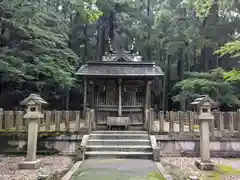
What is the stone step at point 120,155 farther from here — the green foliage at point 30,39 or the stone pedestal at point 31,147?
the green foliage at point 30,39

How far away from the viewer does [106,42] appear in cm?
2694

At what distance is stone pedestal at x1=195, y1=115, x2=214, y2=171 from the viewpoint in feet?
24.6

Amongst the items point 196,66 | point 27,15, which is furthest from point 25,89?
point 196,66

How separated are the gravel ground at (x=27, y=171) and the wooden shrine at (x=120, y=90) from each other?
3.89 m

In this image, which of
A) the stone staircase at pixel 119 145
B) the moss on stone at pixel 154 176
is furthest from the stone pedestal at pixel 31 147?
the moss on stone at pixel 154 176

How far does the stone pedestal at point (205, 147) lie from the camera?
295 inches

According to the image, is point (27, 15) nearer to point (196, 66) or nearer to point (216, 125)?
point (216, 125)

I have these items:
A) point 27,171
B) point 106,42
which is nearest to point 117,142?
point 27,171

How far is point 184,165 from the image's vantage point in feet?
26.5

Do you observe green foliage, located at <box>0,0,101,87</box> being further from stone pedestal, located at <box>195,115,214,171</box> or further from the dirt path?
stone pedestal, located at <box>195,115,214,171</box>

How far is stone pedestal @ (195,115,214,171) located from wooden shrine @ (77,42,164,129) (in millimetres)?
4417

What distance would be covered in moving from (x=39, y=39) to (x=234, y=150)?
11.4 m

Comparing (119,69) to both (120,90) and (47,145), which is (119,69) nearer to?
(120,90)

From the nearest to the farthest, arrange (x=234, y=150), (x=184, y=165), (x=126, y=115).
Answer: (x=184, y=165)
(x=234, y=150)
(x=126, y=115)
